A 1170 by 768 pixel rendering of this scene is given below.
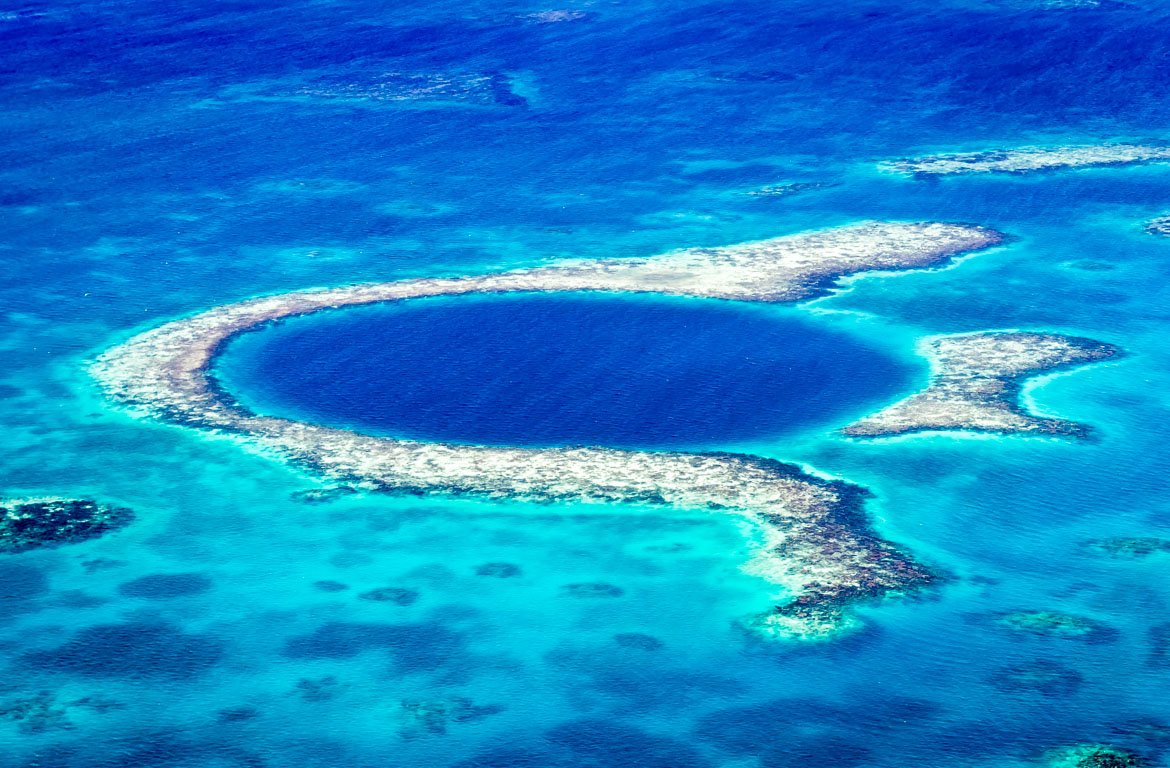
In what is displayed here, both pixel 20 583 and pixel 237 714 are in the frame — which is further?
pixel 20 583

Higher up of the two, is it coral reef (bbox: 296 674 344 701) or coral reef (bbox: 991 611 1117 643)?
coral reef (bbox: 991 611 1117 643)

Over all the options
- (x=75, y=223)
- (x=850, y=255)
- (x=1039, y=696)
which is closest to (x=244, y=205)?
(x=75, y=223)

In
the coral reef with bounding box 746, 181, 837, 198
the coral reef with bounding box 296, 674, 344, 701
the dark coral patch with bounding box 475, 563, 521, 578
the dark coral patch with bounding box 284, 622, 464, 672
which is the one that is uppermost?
the coral reef with bounding box 746, 181, 837, 198

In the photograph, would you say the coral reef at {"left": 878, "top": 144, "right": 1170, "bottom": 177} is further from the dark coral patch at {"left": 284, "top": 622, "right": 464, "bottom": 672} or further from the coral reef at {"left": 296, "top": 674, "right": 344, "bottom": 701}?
the coral reef at {"left": 296, "top": 674, "right": 344, "bottom": 701}

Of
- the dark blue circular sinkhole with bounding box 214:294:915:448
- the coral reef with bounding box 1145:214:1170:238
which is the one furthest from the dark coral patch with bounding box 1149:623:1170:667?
A: the coral reef with bounding box 1145:214:1170:238

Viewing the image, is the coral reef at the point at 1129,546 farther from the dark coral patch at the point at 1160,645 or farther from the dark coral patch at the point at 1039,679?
the dark coral patch at the point at 1039,679

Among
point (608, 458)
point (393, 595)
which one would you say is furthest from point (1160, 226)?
point (393, 595)

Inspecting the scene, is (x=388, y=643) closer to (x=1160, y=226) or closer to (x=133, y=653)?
(x=133, y=653)

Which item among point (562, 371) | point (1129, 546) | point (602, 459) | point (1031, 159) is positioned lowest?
point (1129, 546)
